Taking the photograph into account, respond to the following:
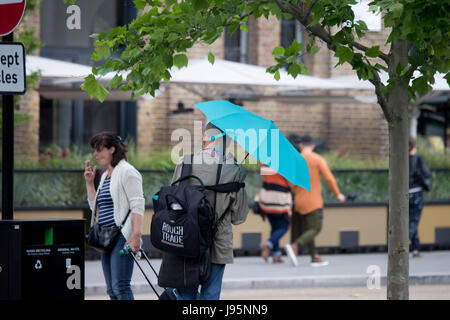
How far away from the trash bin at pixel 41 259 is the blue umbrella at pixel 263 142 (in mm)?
1294

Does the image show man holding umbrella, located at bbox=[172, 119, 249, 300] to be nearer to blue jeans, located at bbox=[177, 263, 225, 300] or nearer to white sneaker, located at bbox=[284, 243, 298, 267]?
blue jeans, located at bbox=[177, 263, 225, 300]

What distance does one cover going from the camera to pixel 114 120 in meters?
17.8

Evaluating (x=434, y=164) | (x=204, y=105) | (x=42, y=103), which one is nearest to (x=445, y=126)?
(x=434, y=164)

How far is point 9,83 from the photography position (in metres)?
6.09

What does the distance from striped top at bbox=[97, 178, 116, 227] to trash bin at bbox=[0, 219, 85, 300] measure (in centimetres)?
96

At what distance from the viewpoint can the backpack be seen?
5.77 m

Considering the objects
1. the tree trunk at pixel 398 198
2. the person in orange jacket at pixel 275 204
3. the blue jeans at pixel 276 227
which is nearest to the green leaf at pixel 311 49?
the tree trunk at pixel 398 198

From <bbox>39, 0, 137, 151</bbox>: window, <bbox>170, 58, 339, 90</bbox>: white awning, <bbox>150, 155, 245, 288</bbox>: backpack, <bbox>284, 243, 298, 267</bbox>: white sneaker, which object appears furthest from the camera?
<bbox>39, 0, 137, 151</bbox>: window

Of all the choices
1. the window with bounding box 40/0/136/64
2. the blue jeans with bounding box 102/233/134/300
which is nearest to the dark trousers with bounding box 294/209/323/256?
the blue jeans with bounding box 102/233/134/300

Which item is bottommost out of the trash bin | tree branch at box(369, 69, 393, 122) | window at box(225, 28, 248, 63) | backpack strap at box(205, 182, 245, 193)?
the trash bin

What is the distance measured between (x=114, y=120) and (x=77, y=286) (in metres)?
12.2

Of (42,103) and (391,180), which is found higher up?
(42,103)

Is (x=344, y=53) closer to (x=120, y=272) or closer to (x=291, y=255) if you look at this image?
(x=120, y=272)
